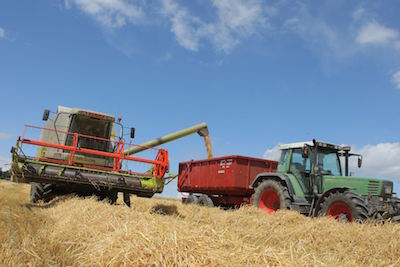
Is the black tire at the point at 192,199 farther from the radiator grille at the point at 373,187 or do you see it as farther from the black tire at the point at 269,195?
the radiator grille at the point at 373,187

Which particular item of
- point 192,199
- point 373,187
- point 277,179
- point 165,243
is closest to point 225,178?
point 277,179

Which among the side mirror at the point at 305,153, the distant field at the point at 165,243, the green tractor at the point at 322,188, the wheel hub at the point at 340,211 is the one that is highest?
the side mirror at the point at 305,153

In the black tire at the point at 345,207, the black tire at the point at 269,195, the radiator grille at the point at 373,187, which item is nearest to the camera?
the black tire at the point at 345,207

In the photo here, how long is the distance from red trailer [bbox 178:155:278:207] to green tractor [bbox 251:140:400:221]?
79cm

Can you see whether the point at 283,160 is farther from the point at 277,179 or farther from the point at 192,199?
the point at 192,199

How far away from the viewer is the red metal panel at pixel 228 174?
417 inches

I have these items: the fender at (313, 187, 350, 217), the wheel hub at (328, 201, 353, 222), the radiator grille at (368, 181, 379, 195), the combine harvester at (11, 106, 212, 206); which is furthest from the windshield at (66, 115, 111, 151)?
the radiator grille at (368, 181, 379, 195)

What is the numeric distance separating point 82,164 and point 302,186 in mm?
5334

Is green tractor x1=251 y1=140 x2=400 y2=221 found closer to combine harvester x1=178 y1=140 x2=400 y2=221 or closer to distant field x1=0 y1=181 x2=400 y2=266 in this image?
combine harvester x1=178 y1=140 x2=400 y2=221

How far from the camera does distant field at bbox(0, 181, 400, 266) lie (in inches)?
109

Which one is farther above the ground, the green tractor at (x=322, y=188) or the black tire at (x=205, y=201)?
the green tractor at (x=322, y=188)

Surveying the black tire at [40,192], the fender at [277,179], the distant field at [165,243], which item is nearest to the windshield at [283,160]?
the fender at [277,179]

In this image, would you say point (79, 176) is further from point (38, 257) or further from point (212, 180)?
point (212, 180)

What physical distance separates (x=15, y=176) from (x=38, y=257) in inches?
184
